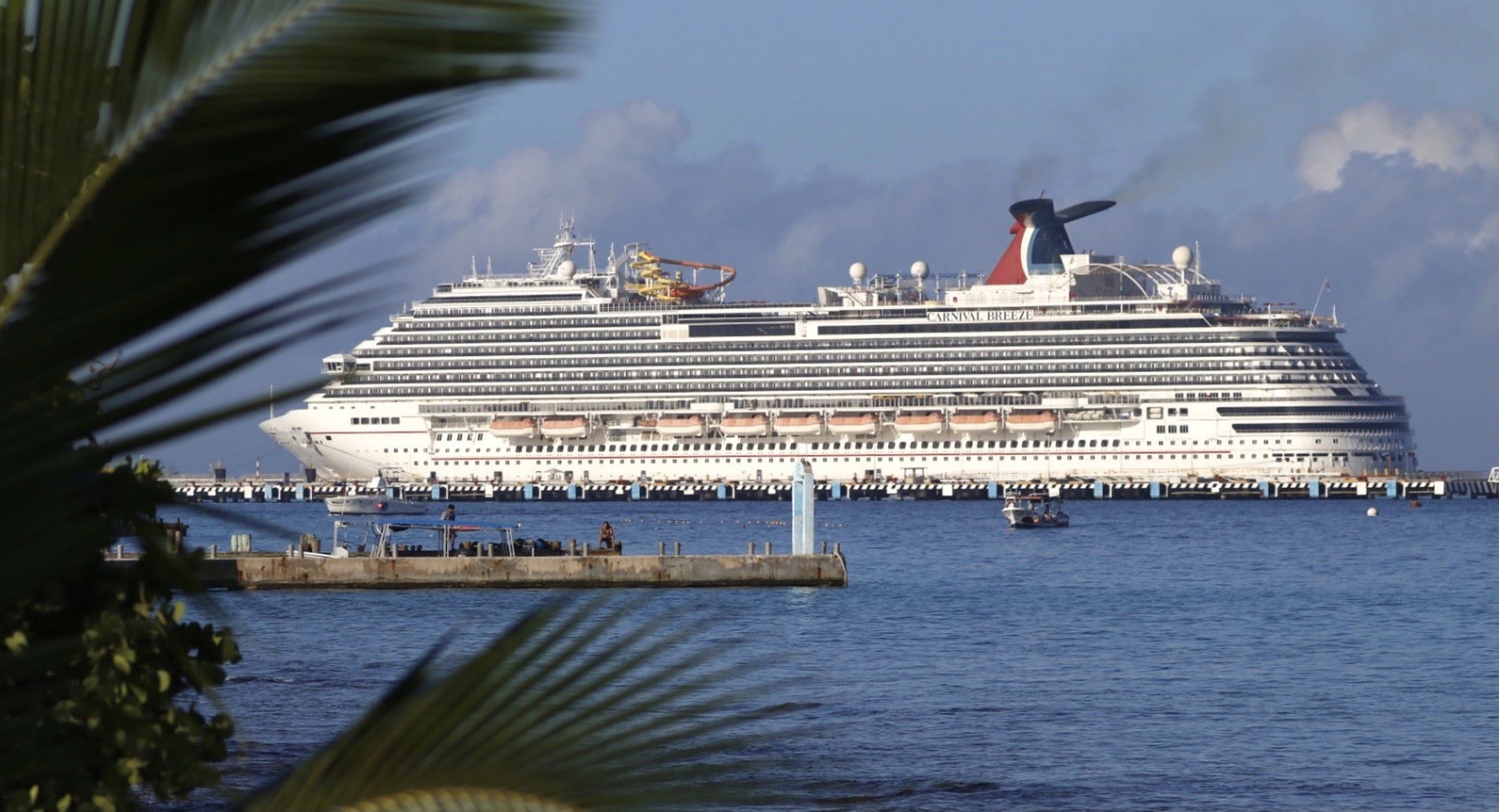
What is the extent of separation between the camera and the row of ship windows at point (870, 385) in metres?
84.6

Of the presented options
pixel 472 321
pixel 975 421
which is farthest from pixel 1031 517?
pixel 472 321

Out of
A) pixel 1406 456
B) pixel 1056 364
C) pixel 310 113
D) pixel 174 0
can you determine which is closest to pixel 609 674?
A: pixel 310 113

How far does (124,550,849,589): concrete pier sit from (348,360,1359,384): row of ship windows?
4610cm

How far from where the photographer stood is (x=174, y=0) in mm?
2189

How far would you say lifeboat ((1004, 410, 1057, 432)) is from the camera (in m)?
83.9

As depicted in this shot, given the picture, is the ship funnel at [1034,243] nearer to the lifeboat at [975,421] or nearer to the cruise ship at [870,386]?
the cruise ship at [870,386]

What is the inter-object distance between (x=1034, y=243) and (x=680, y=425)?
19.4m

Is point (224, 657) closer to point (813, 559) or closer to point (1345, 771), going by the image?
point (1345, 771)

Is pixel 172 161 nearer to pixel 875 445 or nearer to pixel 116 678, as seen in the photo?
pixel 116 678

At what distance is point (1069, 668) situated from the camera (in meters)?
27.1

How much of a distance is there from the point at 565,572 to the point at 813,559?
15.5 feet

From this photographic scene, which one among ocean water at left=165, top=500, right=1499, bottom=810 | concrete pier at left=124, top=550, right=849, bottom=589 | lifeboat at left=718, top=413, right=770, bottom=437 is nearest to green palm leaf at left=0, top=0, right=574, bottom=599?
ocean water at left=165, top=500, right=1499, bottom=810

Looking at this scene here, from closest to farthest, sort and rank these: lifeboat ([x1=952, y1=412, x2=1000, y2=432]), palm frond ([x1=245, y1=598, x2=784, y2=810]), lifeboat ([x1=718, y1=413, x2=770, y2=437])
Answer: palm frond ([x1=245, y1=598, x2=784, y2=810]), lifeboat ([x1=952, y1=412, x2=1000, y2=432]), lifeboat ([x1=718, y1=413, x2=770, y2=437])

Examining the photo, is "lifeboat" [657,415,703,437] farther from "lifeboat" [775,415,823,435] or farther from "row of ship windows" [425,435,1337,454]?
"lifeboat" [775,415,823,435]
